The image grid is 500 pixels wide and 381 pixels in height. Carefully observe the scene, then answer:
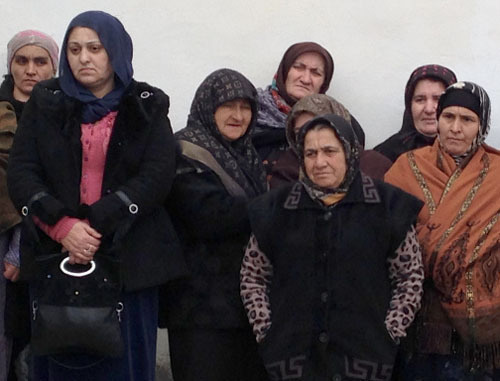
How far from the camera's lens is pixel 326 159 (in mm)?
3777

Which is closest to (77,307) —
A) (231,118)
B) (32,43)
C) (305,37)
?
(231,118)

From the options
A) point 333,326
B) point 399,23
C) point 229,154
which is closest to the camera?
point 333,326

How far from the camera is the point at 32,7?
528 centimetres

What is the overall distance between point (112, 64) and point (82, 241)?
0.69 metres

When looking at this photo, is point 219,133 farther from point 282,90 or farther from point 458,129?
point 458,129

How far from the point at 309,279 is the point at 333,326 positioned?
0.19 meters

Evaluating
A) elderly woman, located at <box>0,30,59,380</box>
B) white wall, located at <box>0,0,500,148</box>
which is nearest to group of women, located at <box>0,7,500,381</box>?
elderly woman, located at <box>0,30,59,380</box>

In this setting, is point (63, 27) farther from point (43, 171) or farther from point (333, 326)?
point (333, 326)

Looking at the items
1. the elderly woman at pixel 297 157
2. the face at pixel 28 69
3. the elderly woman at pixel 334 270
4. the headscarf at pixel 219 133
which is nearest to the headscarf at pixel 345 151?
the elderly woman at pixel 334 270

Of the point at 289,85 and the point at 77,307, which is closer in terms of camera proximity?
the point at 77,307

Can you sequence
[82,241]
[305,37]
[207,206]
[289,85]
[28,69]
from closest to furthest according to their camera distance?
[82,241] → [207,206] → [28,69] → [289,85] → [305,37]

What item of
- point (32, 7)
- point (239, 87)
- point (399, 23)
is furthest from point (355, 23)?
point (32, 7)

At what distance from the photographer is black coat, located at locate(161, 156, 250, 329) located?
4.00m

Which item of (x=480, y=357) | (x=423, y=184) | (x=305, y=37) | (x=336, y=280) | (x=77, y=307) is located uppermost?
(x=305, y=37)
